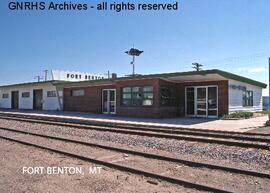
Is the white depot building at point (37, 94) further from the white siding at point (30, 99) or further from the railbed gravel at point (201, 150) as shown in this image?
the railbed gravel at point (201, 150)

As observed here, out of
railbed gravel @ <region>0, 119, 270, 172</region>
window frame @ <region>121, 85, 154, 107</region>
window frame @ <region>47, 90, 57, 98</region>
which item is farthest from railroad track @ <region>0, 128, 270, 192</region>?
window frame @ <region>47, 90, 57, 98</region>

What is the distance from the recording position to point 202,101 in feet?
74.7

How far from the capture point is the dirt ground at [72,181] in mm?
5438

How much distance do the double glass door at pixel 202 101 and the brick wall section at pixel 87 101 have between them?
6.82 meters

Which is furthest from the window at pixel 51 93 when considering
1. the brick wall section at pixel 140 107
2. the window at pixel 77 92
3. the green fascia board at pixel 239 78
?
the green fascia board at pixel 239 78

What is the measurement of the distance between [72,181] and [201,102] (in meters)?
18.0

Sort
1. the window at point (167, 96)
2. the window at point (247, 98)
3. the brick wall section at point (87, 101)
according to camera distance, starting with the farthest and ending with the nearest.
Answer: the brick wall section at point (87, 101), the window at point (247, 98), the window at point (167, 96)

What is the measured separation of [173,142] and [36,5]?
6643 mm

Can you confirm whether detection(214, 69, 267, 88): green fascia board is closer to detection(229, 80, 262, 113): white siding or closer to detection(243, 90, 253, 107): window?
detection(229, 80, 262, 113): white siding

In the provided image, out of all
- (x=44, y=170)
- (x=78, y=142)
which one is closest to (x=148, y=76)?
(x=78, y=142)

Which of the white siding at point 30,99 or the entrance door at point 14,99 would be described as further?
the entrance door at point 14,99

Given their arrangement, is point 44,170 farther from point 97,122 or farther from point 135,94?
point 135,94

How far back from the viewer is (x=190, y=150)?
923cm

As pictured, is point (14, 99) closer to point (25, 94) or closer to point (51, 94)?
point (25, 94)
